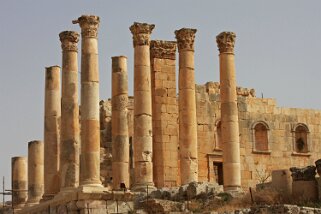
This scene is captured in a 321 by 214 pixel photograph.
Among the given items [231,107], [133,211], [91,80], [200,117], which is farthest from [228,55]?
[133,211]

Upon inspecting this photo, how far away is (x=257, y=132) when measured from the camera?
1591 inches

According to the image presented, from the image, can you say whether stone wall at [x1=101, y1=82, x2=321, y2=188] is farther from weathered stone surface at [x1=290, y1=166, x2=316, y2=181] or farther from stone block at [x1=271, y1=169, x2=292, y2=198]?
weathered stone surface at [x1=290, y1=166, x2=316, y2=181]

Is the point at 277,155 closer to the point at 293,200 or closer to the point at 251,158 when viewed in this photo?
the point at 251,158

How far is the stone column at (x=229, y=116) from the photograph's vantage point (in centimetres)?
3306

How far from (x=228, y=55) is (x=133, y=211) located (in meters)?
10.00

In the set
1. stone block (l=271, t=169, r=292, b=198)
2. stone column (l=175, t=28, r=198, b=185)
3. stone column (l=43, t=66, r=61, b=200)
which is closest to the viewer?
stone block (l=271, t=169, r=292, b=198)

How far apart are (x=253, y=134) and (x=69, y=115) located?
38.6ft

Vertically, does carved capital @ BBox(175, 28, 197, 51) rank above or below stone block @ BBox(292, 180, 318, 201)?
above

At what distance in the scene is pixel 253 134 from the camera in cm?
3959

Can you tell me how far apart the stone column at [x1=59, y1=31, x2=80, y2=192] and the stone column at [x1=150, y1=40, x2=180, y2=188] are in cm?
375

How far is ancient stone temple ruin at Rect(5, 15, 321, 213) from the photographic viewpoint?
29.4m

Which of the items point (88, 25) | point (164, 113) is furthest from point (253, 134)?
point (88, 25)

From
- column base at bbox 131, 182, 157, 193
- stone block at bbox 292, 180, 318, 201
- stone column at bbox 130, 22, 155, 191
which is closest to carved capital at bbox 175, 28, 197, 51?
stone column at bbox 130, 22, 155, 191

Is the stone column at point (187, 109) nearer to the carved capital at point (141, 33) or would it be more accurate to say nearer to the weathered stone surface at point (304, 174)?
the carved capital at point (141, 33)
